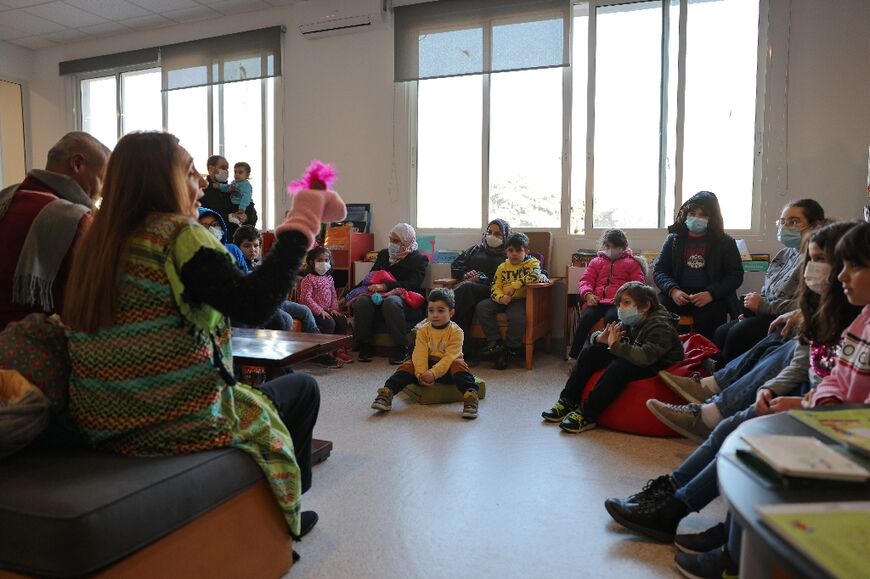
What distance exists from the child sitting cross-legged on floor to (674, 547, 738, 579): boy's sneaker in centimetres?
127

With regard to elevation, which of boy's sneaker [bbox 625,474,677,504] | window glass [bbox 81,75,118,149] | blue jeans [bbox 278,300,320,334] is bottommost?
boy's sneaker [bbox 625,474,677,504]

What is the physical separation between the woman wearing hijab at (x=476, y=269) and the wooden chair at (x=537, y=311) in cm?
16

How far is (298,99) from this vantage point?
6.14 metres

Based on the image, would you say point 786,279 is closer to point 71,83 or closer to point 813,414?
point 813,414

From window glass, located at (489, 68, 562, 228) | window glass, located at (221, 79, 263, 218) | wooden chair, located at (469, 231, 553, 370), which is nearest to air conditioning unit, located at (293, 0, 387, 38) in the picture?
window glass, located at (221, 79, 263, 218)

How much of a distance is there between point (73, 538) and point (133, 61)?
6.99 metres

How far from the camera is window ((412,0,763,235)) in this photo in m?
4.82

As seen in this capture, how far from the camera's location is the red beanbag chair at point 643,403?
2920 mm

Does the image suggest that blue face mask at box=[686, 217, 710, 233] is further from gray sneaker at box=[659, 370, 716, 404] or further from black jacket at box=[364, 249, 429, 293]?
black jacket at box=[364, 249, 429, 293]

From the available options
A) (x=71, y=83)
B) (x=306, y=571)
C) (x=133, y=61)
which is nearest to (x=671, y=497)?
(x=306, y=571)

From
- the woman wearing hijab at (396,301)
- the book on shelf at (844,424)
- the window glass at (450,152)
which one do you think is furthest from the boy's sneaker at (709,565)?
the window glass at (450,152)

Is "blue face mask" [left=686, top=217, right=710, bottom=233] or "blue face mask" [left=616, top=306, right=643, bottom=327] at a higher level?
"blue face mask" [left=686, top=217, right=710, bottom=233]

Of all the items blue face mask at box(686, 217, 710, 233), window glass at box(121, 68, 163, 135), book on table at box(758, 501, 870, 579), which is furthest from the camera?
window glass at box(121, 68, 163, 135)

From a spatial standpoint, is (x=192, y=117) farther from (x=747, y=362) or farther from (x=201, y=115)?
(x=747, y=362)
